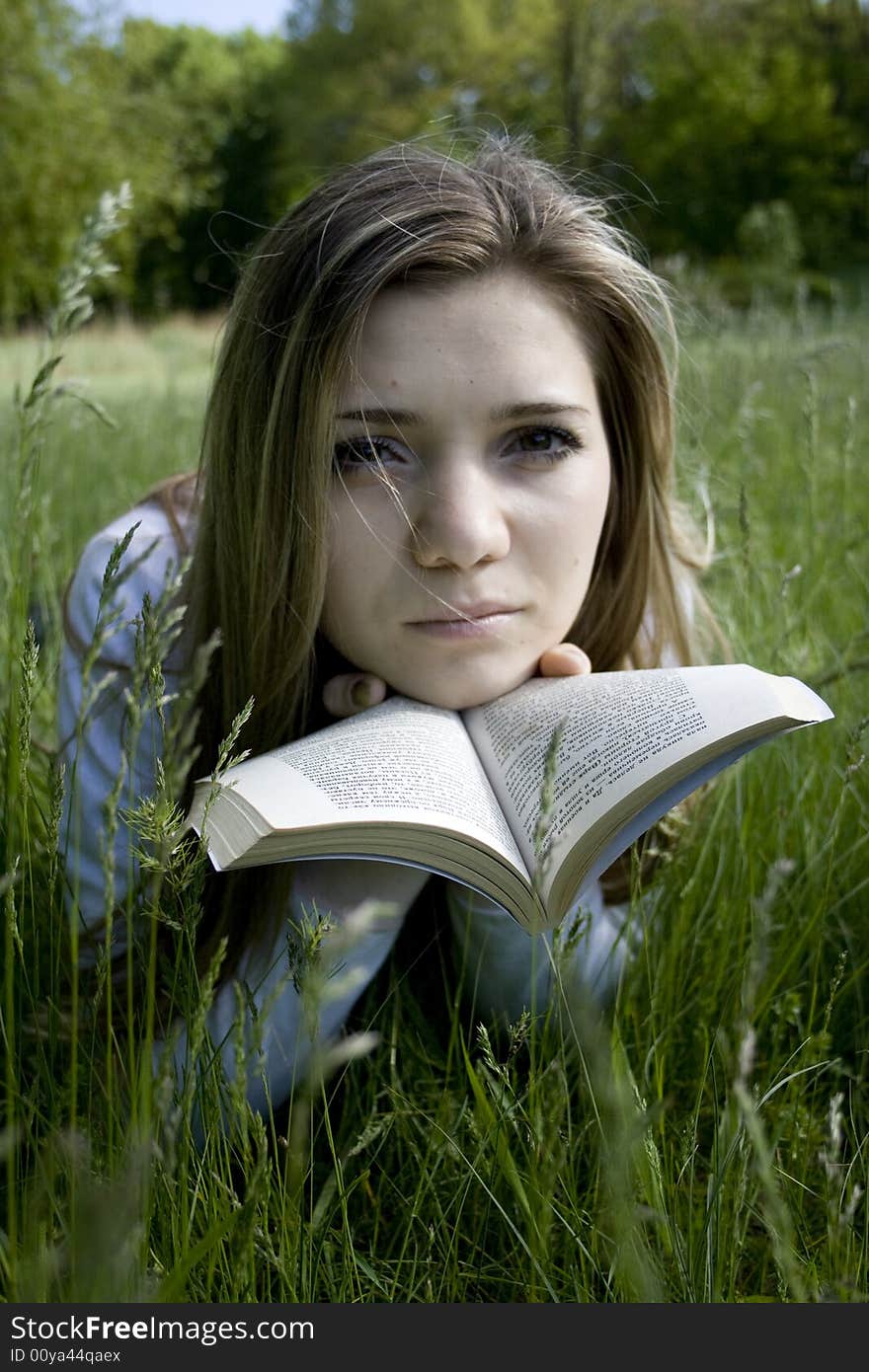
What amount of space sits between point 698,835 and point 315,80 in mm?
34676

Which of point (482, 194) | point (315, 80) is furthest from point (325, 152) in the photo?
point (482, 194)

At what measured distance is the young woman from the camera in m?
1.39

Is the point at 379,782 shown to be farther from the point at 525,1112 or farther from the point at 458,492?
the point at 458,492

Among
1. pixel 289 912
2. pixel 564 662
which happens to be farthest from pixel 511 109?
pixel 289 912

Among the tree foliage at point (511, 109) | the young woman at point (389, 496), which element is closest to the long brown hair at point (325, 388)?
the young woman at point (389, 496)

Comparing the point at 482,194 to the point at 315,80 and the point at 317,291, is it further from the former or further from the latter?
the point at 315,80

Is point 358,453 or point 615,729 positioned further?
point 358,453

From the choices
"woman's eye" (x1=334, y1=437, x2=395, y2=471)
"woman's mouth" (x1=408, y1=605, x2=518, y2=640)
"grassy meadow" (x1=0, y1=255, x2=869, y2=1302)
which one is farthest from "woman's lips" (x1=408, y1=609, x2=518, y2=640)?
"grassy meadow" (x1=0, y1=255, x2=869, y2=1302)

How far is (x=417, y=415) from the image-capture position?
1373mm

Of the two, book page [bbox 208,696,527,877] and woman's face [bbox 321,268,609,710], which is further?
woman's face [bbox 321,268,609,710]

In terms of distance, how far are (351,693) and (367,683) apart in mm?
42

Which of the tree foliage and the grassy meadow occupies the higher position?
the tree foliage

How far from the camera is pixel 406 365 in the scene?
138 centimetres

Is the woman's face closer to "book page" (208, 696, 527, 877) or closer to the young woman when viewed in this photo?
the young woman
